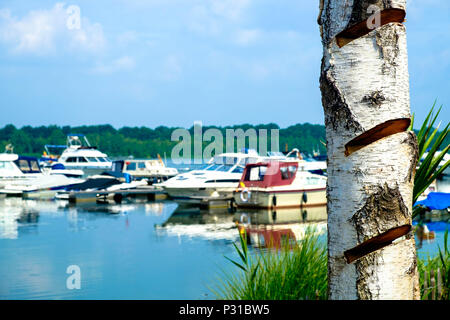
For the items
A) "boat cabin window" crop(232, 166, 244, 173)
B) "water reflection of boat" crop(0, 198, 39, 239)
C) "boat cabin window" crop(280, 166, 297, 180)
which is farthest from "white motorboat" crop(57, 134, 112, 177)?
"boat cabin window" crop(280, 166, 297, 180)

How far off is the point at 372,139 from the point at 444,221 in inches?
727

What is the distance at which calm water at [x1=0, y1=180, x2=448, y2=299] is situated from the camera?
436 inches

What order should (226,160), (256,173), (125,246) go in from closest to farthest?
(125,246)
(256,173)
(226,160)

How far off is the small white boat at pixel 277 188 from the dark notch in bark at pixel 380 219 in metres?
20.7

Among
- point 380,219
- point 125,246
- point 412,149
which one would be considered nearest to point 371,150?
point 412,149

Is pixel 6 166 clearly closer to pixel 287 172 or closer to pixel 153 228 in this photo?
pixel 153 228

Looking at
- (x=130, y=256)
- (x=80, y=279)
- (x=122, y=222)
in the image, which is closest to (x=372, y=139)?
(x=80, y=279)

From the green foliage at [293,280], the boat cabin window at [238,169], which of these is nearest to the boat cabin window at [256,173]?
the boat cabin window at [238,169]

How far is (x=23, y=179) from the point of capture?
3438 cm

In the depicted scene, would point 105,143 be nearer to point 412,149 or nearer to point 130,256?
point 130,256

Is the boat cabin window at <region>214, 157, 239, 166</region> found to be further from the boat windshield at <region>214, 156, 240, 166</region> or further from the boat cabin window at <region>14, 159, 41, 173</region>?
the boat cabin window at <region>14, 159, 41, 173</region>

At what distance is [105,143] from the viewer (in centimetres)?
8994

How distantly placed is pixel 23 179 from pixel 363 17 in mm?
34603
